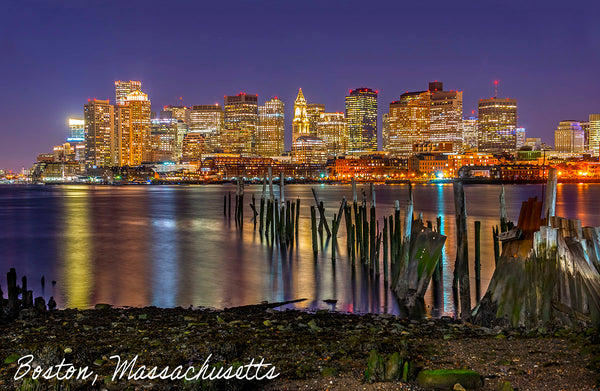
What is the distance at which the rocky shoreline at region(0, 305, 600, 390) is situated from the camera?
663 centimetres

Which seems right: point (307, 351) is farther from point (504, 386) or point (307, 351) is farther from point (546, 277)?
point (546, 277)

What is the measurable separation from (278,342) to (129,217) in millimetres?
44485

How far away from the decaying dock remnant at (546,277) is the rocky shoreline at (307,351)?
16.2 inches

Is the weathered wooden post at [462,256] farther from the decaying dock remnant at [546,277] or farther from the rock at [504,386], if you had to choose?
the rock at [504,386]

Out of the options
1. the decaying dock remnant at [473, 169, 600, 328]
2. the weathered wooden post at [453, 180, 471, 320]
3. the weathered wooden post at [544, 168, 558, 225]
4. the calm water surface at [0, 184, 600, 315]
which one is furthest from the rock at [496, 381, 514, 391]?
the calm water surface at [0, 184, 600, 315]

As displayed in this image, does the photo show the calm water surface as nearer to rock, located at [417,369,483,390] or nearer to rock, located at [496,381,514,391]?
rock, located at [417,369,483,390]

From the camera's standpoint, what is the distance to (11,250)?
91.9 ft

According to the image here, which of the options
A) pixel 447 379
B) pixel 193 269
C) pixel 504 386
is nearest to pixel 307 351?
pixel 447 379

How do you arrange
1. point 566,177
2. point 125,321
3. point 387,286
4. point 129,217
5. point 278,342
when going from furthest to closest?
point 566,177 → point 129,217 → point 387,286 → point 125,321 → point 278,342

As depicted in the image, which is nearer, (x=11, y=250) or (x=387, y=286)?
(x=387, y=286)

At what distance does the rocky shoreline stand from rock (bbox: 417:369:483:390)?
0.34ft

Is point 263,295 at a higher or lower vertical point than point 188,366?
lower

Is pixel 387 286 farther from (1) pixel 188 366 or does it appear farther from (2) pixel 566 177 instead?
(2) pixel 566 177

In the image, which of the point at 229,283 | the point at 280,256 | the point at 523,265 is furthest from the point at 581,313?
the point at 280,256
